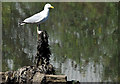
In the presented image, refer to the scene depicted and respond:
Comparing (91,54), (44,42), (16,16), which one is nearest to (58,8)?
(16,16)

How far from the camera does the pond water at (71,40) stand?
28.5 feet

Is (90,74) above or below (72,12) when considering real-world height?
below

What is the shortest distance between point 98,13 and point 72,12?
0.71 meters

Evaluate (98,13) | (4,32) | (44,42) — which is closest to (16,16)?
A: (4,32)

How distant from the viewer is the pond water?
868cm

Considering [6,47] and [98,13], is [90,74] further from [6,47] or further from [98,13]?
[98,13]

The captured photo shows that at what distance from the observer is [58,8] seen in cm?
1222

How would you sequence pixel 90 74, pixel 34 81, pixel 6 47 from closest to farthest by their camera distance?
pixel 34 81, pixel 90 74, pixel 6 47

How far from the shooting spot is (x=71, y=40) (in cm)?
997

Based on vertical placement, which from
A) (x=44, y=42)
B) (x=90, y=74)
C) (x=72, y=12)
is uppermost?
(x=72, y=12)

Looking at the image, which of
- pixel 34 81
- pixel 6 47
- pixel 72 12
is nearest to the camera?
pixel 34 81

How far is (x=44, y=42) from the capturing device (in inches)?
253

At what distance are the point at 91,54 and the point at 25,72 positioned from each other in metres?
3.35

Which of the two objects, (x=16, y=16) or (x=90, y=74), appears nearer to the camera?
(x=90, y=74)
